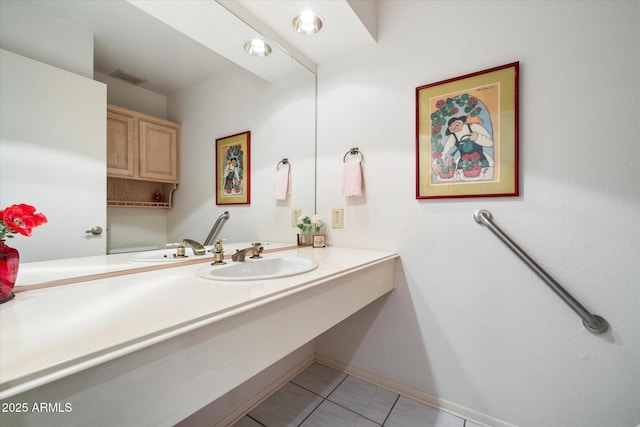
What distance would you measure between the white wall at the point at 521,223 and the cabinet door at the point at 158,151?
3.39 feet

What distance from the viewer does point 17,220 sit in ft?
2.06

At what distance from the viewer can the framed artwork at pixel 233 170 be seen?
126 centimetres

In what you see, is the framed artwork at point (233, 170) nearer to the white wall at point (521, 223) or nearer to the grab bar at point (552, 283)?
the white wall at point (521, 223)

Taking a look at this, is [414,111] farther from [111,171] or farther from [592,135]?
[111,171]

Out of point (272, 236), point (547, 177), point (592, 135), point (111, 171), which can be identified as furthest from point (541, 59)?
point (111, 171)

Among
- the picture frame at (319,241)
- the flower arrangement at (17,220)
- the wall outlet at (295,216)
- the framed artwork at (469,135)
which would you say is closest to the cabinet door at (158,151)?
the flower arrangement at (17,220)

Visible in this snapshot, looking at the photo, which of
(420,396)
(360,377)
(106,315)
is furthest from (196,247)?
(420,396)

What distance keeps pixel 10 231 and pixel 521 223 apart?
1.75m

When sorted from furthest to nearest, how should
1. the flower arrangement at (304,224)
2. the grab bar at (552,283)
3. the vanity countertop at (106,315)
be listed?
the flower arrangement at (304,224)
the grab bar at (552,283)
the vanity countertop at (106,315)

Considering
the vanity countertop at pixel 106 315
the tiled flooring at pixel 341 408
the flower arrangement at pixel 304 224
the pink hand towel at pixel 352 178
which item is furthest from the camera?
the flower arrangement at pixel 304 224

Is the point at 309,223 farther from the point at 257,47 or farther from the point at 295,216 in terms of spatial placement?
the point at 257,47

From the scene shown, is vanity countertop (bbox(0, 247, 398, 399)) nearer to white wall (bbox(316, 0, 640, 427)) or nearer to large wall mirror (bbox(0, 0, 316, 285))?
large wall mirror (bbox(0, 0, 316, 285))

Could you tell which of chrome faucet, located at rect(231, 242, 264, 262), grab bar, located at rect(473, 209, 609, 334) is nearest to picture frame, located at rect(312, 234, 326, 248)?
chrome faucet, located at rect(231, 242, 264, 262)

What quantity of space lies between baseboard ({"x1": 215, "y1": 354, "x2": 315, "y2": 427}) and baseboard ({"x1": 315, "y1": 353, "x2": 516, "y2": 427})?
141 millimetres
